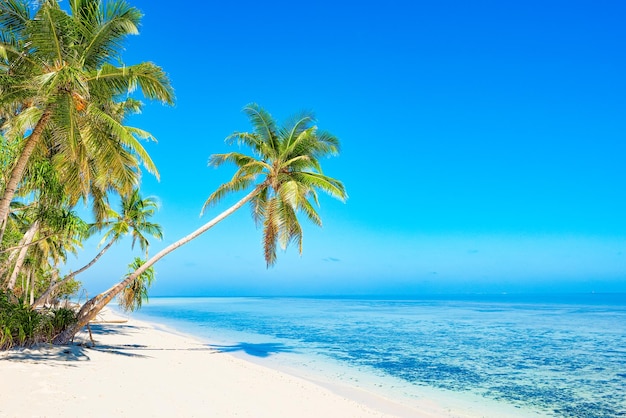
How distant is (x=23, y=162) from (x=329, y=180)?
9.72m

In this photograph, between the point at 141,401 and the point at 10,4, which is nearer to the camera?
the point at 141,401

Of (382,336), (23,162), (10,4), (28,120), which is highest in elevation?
(10,4)

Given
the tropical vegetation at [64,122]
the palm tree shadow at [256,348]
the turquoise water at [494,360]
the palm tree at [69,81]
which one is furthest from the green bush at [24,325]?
the turquoise water at [494,360]

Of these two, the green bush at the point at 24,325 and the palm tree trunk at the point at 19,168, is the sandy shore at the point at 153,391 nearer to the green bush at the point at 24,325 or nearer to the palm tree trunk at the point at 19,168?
the green bush at the point at 24,325

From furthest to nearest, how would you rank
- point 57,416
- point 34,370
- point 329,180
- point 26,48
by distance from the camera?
point 329,180 → point 26,48 → point 34,370 → point 57,416

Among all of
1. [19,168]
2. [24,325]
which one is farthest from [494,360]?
[19,168]

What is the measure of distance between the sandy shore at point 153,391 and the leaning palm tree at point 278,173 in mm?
5130

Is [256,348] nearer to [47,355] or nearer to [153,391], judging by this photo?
[47,355]

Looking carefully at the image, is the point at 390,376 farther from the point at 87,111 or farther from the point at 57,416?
the point at 87,111

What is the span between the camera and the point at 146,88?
1007cm

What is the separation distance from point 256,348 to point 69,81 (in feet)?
53.5

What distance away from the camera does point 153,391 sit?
883 centimetres

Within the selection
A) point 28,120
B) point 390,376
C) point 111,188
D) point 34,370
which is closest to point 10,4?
point 28,120

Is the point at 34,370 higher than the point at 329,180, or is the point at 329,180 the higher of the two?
the point at 329,180
